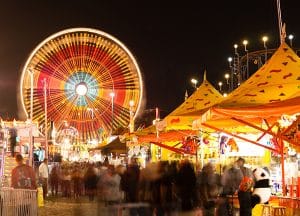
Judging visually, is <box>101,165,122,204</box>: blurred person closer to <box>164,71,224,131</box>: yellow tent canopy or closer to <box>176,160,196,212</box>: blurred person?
<box>176,160,196,212</box>: blurred person

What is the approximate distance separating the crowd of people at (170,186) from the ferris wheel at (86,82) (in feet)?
53.0

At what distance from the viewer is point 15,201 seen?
12609mm

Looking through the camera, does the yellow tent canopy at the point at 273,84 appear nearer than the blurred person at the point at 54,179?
Yes

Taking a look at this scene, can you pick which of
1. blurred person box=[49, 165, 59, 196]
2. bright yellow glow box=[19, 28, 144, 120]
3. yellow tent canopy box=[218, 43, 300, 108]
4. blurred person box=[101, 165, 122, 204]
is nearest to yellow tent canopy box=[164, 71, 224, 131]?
yellow tent canopy box=[218, 43, 300, 108]

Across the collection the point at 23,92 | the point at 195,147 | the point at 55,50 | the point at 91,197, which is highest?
the point at 55,50

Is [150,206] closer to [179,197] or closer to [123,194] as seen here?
[179,197]

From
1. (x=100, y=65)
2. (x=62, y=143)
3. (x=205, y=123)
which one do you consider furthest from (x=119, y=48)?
(x=62, y=143)

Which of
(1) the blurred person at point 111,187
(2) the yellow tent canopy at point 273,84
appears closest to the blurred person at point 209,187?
(2) the yellow tent canopy at point 273,84

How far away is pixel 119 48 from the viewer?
113 feet

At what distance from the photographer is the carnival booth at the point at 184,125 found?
18.7 metres

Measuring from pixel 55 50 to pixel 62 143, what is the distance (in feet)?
86.8

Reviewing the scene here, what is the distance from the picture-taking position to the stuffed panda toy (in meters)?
13.0

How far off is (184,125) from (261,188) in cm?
662

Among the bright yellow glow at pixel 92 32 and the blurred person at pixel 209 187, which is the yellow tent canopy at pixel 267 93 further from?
the bright yellow glow at pixel 92 32
